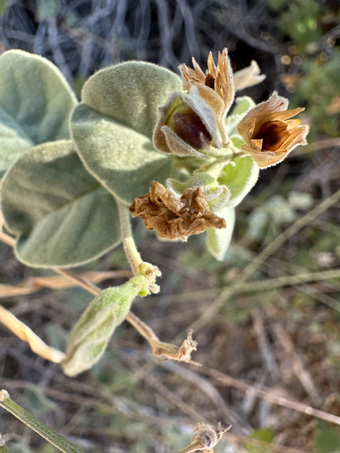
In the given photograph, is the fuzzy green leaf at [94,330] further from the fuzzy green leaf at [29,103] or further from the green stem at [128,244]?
the fuzzy green leaf at [29,103]

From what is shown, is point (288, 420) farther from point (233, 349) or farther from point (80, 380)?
point (80, 380)

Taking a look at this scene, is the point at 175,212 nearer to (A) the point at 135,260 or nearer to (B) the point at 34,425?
(A) the point at 135,260

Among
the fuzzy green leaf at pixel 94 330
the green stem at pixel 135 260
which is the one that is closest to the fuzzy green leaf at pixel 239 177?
the green stem at pixel 135 260

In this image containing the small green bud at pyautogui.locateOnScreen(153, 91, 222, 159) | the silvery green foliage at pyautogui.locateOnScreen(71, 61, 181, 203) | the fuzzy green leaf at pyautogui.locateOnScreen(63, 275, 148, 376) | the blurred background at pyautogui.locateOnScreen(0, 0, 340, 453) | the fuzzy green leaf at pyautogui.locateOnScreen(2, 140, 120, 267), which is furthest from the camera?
the blurred background at pyautogui.locateOnScreen(0, 0, 340, 453)

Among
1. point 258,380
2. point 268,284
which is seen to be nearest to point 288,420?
point 258,380

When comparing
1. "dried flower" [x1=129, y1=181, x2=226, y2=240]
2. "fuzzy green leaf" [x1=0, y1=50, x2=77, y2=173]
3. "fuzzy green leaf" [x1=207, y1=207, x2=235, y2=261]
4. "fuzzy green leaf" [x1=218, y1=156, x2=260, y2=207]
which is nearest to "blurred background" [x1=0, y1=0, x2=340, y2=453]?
"fuzzy green leaf" [x1=0, y1=50, x2=77, y2=173]

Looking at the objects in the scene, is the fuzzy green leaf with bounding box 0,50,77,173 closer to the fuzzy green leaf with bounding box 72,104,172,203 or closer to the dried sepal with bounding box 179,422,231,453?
the fuzzy green leaf with bounding box 72,104,172,203

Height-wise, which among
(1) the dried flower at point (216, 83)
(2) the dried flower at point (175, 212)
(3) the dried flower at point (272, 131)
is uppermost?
(1) the dried flower at point (216, 83)
